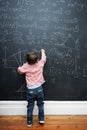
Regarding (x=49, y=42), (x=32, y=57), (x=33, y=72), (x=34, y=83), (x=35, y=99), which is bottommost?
(x=35, y=99)

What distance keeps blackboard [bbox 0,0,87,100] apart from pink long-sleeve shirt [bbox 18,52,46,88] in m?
0.21

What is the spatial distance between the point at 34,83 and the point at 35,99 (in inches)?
10.9

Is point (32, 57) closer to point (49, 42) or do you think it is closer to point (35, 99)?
point (49, 42)

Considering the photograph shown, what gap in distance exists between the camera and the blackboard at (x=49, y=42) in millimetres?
3621

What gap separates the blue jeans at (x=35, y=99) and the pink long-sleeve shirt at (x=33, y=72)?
3.4 inches

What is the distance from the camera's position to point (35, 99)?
144 inches

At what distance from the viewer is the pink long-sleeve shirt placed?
11.5ft

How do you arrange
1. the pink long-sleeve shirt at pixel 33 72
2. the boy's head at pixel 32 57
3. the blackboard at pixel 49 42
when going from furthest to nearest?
the blackboard at pixel 49 42 → the pink long-sleeve shirt at pixel 33 72 → the boy's head at pixel 32 57

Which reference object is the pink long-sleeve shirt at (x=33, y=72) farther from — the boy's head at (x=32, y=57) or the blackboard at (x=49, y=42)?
the blackboard at (x=49, y=42)

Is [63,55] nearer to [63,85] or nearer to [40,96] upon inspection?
[63,85]

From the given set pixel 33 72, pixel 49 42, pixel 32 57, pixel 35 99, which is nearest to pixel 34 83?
pixel 33 72

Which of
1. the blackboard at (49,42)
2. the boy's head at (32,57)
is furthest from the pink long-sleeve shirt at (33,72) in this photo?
the blackboard at (49,42)

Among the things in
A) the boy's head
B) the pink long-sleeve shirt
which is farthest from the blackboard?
the boy's head

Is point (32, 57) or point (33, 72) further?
point (33, 72)
